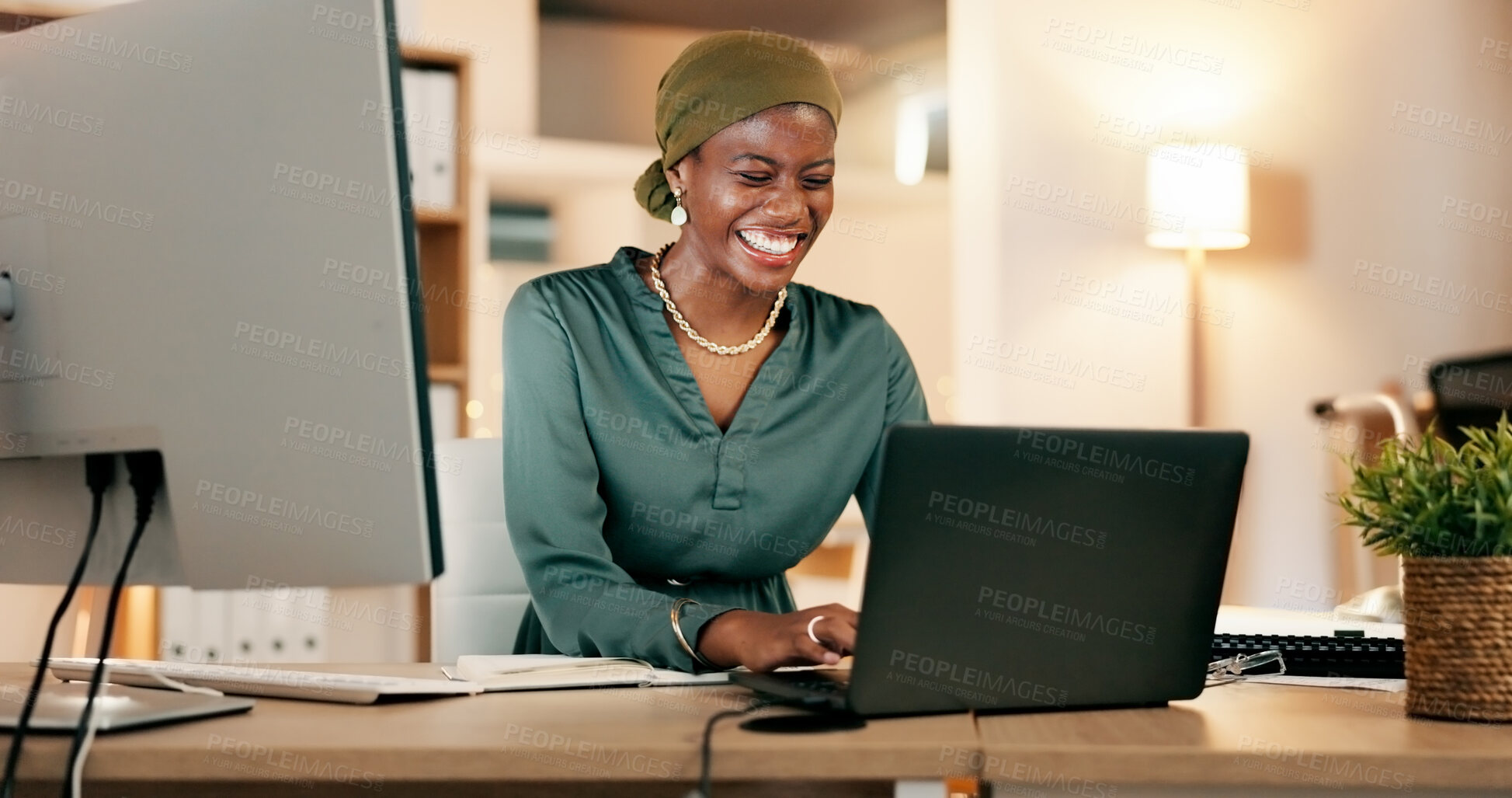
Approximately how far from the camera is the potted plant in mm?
940

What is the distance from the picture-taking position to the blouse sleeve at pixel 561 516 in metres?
1.19

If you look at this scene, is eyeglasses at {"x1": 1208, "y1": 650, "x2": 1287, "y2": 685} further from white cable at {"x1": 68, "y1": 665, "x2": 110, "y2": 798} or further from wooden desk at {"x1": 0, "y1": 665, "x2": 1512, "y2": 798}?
white cable at {"x1": 68, "y1": 665, "x2": 110, "y2": 798}

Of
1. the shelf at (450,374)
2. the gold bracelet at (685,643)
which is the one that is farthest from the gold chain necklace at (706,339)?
the shelf at (450,374)

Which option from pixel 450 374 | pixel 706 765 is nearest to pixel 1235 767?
pixel 706 765

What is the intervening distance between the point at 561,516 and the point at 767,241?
41 centimetres

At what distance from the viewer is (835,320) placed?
1.64 metres

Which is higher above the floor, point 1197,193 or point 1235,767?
point 1197,193

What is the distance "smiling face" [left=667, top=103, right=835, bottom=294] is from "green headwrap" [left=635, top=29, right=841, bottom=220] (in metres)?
0.01

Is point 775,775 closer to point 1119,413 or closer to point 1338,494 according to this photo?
point 1338,494

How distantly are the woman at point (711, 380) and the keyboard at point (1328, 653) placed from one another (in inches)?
17.4

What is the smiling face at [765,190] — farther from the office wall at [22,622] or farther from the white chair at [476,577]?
the office wall at [22,622]

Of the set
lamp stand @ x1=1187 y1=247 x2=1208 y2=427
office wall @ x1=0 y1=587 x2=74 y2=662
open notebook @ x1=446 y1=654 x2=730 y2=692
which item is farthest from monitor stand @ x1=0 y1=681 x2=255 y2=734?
lamp stand @ x1=1187 y1=247 x2=1208 y2=427

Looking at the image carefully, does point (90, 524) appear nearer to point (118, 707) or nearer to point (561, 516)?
point (118, 707)

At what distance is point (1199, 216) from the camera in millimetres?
3498
